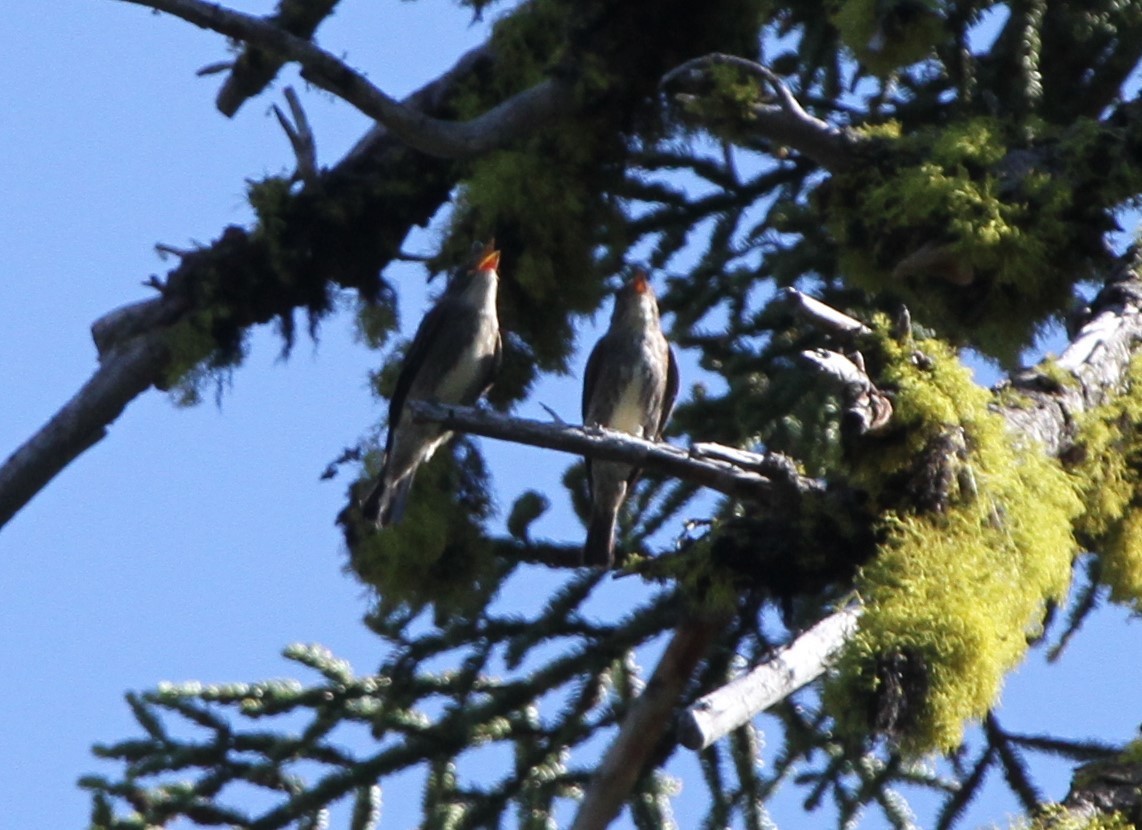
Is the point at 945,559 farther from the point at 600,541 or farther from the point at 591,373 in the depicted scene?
the point at 591,373

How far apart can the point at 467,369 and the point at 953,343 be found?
236 centimetres

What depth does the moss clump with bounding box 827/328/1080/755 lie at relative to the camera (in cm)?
320

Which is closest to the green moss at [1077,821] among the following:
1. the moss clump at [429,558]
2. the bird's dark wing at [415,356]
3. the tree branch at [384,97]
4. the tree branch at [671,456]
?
the tree branch at [671,456]

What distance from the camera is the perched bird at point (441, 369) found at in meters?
5.99

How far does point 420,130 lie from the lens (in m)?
5.49

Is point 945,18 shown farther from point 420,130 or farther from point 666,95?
point 420,130

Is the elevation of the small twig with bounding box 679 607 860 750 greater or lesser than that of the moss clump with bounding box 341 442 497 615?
lesser

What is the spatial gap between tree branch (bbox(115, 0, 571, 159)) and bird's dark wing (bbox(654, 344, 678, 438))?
2136 mm

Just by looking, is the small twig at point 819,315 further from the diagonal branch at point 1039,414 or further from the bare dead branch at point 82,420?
the bare dead branch at point 82,420

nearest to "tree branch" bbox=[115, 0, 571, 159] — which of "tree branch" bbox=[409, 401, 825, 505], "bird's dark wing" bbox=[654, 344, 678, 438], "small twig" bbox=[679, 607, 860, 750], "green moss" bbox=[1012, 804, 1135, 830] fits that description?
"tree branch" bbox=[409, 401, 825, 505]

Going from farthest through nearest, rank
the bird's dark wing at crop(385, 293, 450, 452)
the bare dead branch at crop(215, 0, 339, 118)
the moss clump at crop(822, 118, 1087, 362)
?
the bare dead branch at crop(215, 0, 339, 118)
the bird's dark wing at crop(385, 293, 450, 452)
the moss clump at crop(822, 118, 1087, 362)

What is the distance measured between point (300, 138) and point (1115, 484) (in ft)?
10.4

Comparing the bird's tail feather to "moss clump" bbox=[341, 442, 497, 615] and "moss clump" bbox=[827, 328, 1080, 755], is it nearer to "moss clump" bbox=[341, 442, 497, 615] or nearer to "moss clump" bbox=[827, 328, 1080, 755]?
"moss clump" bbox=[341, 442, 497, 615]

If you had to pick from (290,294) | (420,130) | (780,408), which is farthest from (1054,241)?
(290,294)
